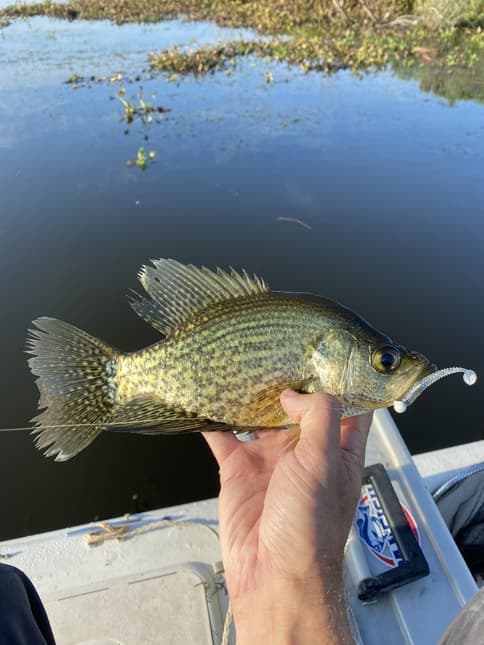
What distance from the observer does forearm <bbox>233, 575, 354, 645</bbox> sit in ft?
5.64

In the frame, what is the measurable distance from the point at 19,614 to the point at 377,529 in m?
1.76

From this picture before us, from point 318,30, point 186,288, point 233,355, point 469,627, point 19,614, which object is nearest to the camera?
point 469,627

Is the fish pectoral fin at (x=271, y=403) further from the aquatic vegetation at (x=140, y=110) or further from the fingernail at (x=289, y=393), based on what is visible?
the aquatic vegetation at (x=140, y=110)

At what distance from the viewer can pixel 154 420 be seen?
2.22 m

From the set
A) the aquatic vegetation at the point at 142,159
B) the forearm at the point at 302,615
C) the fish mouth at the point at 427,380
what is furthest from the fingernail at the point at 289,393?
the aquatic vegetation at the point at 142,159

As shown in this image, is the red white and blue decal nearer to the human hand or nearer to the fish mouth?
the human hand

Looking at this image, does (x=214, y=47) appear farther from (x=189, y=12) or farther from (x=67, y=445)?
(x=67, y=445)

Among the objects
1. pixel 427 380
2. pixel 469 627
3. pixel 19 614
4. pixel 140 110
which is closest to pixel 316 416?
pixel 427 380

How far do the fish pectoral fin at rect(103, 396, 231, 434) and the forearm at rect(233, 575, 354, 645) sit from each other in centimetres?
75

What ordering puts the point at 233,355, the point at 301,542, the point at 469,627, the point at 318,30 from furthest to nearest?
the point at 318,30 < the point at 233,355 < the point at 301,542 < the point at 469,627

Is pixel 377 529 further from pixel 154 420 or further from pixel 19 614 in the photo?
pixel 19 614

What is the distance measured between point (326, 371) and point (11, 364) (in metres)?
4.19

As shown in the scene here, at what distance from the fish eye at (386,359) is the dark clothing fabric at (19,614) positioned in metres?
1.70

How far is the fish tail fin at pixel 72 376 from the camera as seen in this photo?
7.98ft
